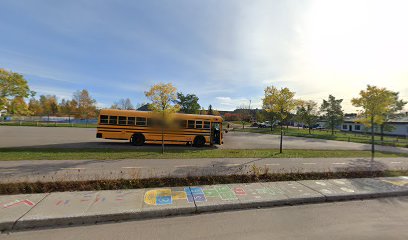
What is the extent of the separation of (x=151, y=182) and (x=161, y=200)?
52.9 inches

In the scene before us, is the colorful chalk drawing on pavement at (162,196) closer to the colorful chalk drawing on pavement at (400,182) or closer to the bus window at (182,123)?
the colorful chalk drawing on pavement at (400,182)

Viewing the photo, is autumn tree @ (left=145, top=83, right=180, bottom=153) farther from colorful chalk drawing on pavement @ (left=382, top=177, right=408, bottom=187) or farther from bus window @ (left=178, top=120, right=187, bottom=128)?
colorful chalk drawing on pavement @ (left=382, top=177, right=408, bottom=187)

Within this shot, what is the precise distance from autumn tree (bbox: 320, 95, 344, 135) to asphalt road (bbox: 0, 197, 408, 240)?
40.4 metres

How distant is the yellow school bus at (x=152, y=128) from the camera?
588 inches

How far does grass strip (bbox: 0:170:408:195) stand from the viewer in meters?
5.39

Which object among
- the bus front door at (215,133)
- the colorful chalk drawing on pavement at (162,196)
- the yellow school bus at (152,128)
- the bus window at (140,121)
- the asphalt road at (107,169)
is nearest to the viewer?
the colorful chalk drawing on pavement at (162,196)

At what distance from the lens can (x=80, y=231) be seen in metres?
3.72

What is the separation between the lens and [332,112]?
39375mm

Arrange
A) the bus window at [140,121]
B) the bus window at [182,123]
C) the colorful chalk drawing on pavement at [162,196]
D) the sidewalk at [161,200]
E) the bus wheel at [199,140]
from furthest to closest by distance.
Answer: the bus wheel at [199,140] → the bus window at [182,123] → the bus window at [140,121] → the colorful chalk drawing on pavement at [162,196] → the sidewalk at [161,200]

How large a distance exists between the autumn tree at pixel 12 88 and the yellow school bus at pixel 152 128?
4.67m

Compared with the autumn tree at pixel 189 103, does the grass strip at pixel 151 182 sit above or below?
below

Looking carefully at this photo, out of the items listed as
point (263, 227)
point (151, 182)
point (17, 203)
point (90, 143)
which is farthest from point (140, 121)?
point (263, 227)

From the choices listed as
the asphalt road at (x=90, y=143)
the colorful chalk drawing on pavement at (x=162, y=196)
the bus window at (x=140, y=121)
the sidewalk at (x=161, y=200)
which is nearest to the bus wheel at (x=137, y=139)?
the asphalt road at (x=90, y=143)

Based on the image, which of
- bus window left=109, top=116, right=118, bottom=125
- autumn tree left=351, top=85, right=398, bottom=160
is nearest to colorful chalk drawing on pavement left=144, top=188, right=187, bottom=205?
bus window left=109, top=116, right=118, bottom=125
